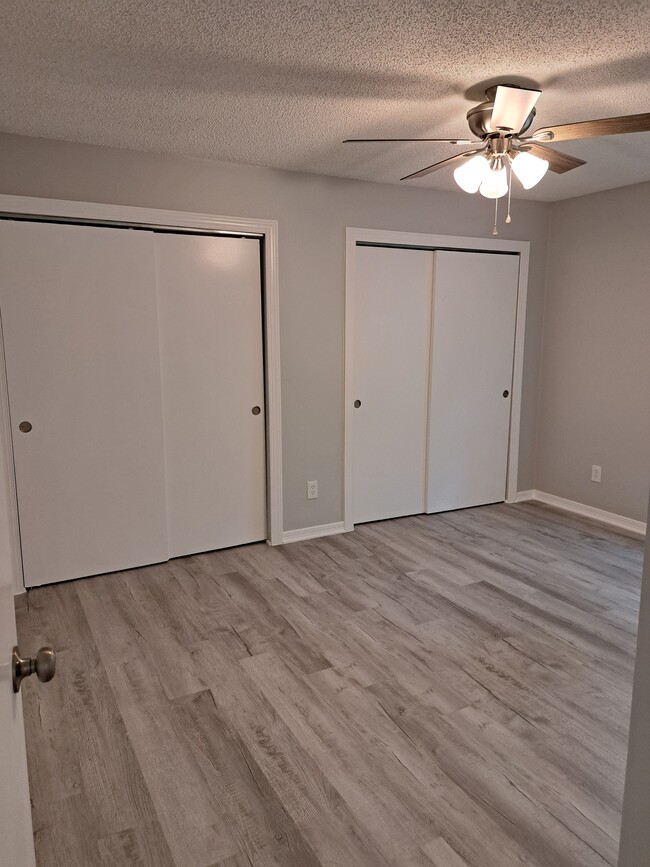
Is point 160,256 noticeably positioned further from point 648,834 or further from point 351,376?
point 648,834

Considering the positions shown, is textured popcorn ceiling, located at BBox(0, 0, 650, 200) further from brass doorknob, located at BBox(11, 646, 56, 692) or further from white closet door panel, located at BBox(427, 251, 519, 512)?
brass doorknob, located at BBox(11, 646, 56, 692)

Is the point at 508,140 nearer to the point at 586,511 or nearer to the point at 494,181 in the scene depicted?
the point at 494,181

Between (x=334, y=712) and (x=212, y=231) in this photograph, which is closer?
(x=334, y=712)

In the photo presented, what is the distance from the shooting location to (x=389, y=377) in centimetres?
414

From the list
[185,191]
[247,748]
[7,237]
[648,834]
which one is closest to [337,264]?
[185,191]

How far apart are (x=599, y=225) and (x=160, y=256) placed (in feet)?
10.2

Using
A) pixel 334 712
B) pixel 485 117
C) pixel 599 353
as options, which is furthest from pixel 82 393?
pixel 599 353

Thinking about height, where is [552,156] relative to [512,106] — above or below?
below

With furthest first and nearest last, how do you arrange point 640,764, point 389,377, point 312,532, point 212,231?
point 389,377 < point 312,532 < point 212,231 < point 640,764

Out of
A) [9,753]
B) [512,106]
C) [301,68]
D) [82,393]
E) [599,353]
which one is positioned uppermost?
[301,68]

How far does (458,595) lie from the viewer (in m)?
3.11

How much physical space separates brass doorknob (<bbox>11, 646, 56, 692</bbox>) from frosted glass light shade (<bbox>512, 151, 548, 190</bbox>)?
239 centimetres

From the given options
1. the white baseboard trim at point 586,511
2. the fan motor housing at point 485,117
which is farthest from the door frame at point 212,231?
the white baseboard trim at point 586,511

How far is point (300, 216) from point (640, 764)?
3.28 m
